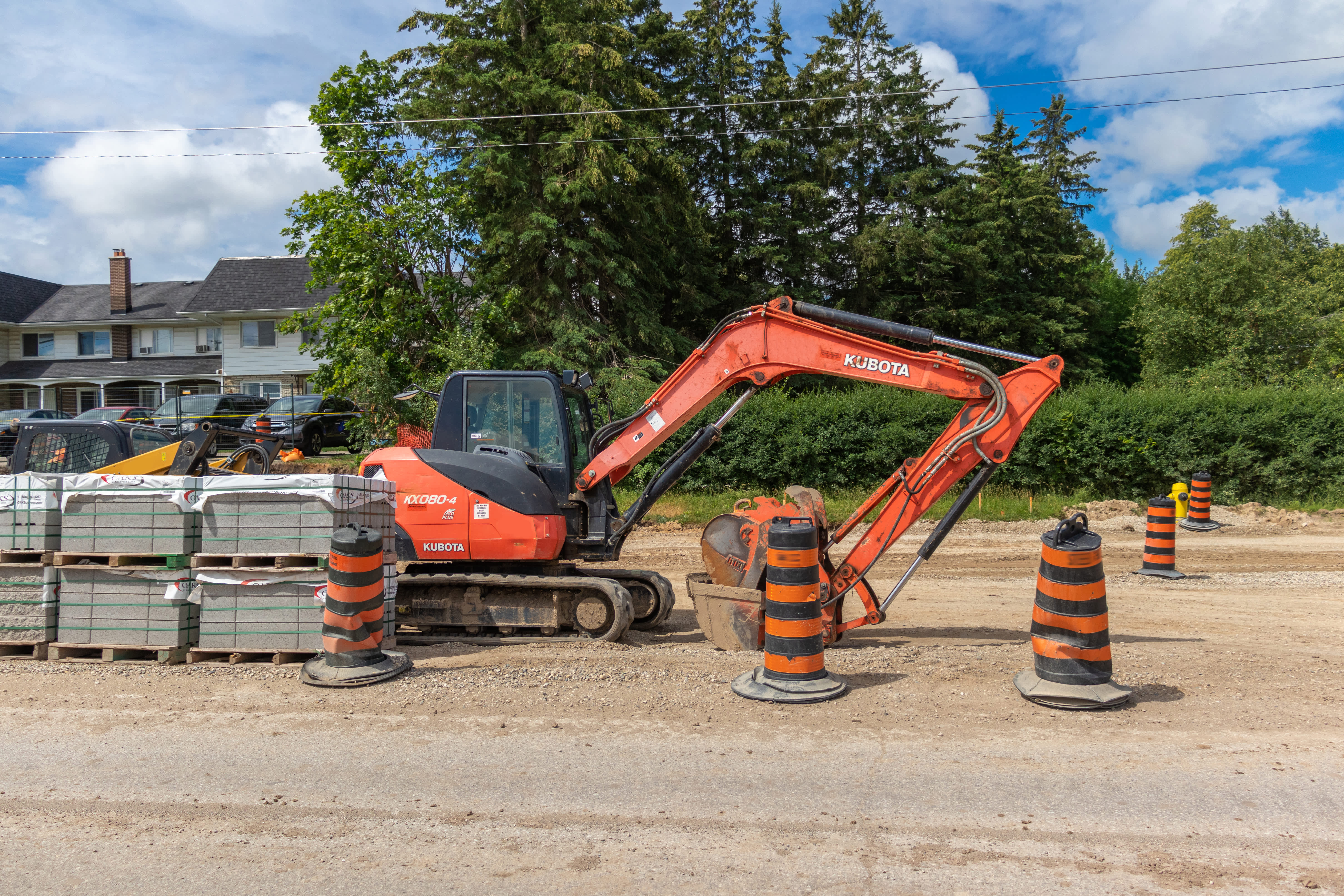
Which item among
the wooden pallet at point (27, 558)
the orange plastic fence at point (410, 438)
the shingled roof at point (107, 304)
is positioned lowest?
the wooden pallet at point (27, 558)

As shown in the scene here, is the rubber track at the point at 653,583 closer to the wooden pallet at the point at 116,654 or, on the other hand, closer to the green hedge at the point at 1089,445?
the wooden pallet at the point at 116,654

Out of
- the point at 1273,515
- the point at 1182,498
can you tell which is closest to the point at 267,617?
the point at 1182,498

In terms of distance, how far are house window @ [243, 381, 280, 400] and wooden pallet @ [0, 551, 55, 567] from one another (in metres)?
34.7

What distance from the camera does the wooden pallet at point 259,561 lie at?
7250 mm

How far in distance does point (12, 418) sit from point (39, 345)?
15711 millimetres

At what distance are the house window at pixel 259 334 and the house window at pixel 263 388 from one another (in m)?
1.71

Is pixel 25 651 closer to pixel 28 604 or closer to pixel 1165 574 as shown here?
pixel 28 604

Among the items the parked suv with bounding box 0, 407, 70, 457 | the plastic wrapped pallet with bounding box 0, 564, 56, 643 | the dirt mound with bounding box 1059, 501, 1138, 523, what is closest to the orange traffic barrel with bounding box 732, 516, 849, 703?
the plastic wrapped pallet with bounding box 0, 564, 56, 643

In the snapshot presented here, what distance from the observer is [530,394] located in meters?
8.80

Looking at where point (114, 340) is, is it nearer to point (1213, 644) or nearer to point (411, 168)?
point (411, 168)

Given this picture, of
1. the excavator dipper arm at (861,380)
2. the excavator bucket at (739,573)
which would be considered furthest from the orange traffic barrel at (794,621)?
the excavator dipper arm at (861,380)

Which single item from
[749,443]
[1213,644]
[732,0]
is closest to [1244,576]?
[1213,644]

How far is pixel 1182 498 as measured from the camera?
18.5 metres

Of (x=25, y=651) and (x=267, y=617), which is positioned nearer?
(x=267, y=617)
